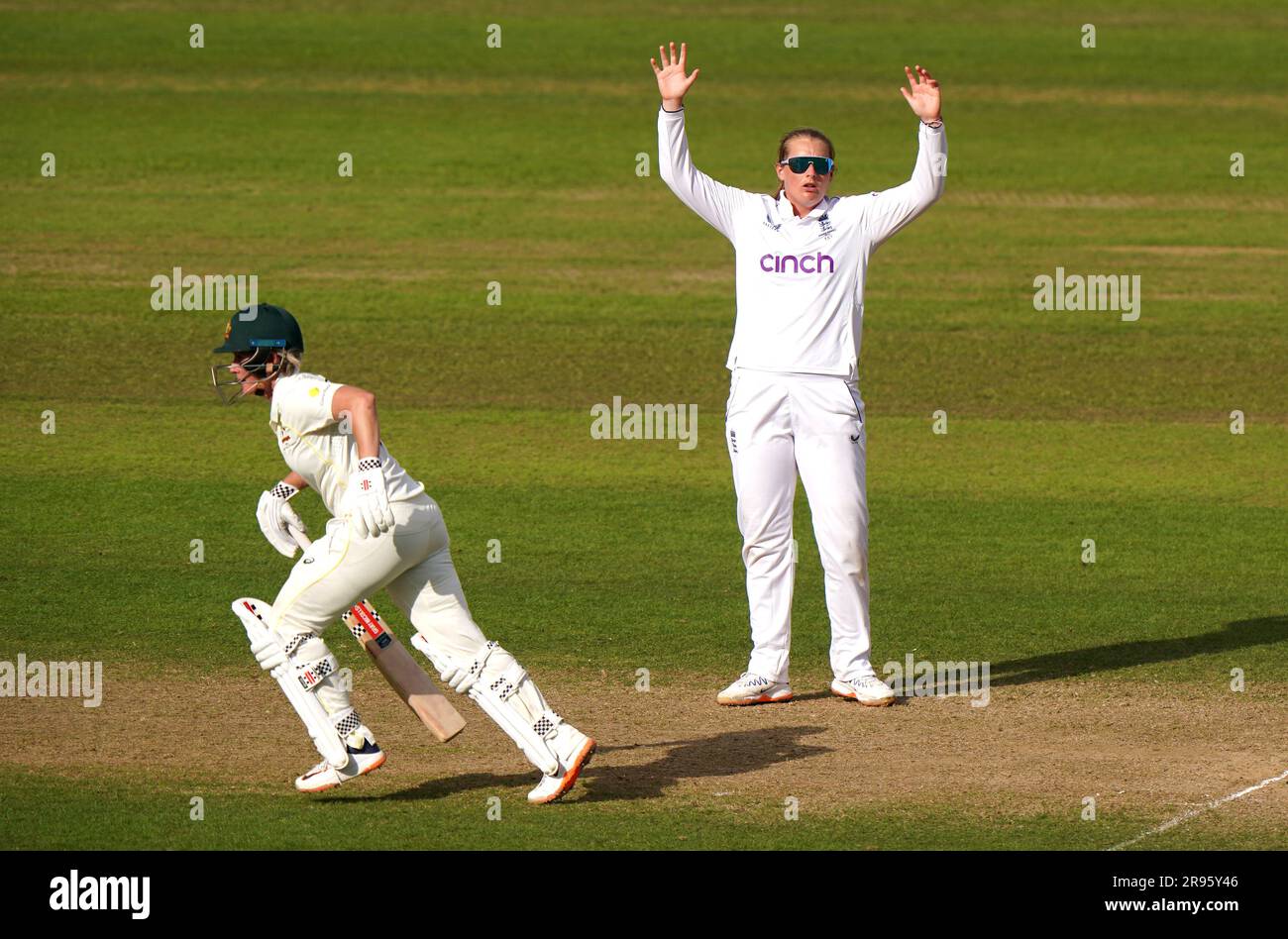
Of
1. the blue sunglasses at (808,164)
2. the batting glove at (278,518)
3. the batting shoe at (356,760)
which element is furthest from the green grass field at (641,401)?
the blue sunglasses at (808,164)

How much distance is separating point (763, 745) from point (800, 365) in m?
1.87

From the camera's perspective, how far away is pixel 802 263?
976 cm

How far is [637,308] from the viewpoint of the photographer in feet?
70.2

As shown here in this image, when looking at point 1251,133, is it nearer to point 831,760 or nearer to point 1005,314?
point 1005,314

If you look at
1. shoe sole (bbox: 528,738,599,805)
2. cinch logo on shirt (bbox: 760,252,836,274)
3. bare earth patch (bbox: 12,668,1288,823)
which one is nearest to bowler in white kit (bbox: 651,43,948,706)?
cinch logo on shirt (bbox: 760,252,836,274)

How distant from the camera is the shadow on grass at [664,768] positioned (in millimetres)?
8500

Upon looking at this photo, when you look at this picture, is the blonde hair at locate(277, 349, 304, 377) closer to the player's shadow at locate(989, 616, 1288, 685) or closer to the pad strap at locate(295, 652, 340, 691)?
the pad strap at locate(295, 652, 340, 691)

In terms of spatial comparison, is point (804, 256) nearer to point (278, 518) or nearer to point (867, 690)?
point (867, 690)

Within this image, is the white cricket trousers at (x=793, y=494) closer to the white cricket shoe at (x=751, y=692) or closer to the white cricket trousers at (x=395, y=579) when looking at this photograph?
the white cricket shoe at (x=751, y=692)

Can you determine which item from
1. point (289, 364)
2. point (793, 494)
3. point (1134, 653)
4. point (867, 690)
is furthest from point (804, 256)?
point (1134, 653)

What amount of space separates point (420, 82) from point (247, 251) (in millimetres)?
7817

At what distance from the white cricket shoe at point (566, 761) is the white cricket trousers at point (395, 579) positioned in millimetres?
507

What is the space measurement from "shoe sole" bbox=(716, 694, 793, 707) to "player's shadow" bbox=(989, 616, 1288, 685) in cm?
115

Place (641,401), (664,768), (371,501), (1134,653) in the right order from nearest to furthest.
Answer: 1. (371,501)
2. (664,768)
3. (1134,653)
4. (641,401)
